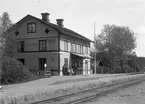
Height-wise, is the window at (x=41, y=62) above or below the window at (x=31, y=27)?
below

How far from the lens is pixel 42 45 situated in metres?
37.8

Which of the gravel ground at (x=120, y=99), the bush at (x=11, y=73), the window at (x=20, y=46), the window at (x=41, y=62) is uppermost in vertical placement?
the window at (x=20, y=46)

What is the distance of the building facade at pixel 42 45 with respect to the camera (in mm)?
36469

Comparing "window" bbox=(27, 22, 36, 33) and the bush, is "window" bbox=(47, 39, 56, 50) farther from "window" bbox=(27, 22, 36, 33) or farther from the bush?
the bush

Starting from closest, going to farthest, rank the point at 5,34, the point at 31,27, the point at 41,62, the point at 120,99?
the point at 120,99 < the point at 5,34 < the point at 41,62 < the point at 31,27

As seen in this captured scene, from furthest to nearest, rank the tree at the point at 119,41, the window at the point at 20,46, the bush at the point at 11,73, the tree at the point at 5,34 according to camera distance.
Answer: the tree at the point at 119,41
the window at the point at 20,46
the tree at the point at 5,34
the bush at the point at 11,73

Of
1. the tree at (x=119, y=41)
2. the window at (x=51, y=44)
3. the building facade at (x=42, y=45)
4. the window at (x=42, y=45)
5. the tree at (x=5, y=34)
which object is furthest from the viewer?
the tree at (x=119, y=41)

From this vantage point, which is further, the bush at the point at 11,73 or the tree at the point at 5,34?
the tree at the point at 5,34

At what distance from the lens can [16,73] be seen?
23.7 meters

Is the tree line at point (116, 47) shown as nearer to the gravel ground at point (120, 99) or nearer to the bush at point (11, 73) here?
the bush at point (11, 73)

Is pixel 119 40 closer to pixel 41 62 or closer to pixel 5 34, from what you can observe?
pixel 41 62

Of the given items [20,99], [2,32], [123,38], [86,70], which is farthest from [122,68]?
[20,99]

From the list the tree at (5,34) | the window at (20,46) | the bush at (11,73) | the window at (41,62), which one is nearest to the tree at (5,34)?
the tree at (5,34)

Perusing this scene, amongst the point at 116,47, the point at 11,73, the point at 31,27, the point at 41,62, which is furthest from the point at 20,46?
the point at 116,47
